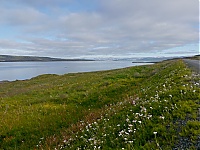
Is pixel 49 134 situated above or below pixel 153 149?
below

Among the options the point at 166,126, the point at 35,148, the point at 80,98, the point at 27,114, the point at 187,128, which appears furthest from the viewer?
the point at 80,98

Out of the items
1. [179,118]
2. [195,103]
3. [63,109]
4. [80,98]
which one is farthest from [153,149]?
[80,98]

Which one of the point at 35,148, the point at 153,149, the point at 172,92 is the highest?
the point at 172,92

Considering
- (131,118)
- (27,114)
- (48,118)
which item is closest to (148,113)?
(131,118)

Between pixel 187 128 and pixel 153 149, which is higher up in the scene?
pixel 187 128

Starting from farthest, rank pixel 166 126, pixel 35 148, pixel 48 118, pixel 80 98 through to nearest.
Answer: pixel 80 98
pixel 48 118
pixel 35 148
pixel 166 126

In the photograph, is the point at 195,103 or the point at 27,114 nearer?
the point at 195,103

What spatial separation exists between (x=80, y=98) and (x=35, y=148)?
8.95 m

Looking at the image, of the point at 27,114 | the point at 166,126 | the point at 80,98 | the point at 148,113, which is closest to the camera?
the point at 166,126

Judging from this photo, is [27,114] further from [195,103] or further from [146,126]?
[195,103]

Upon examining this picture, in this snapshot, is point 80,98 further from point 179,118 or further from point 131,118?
point 179,118

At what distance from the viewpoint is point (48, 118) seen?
1305 cm

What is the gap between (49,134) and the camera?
35.8 feet

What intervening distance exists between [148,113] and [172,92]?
2.65 metres
